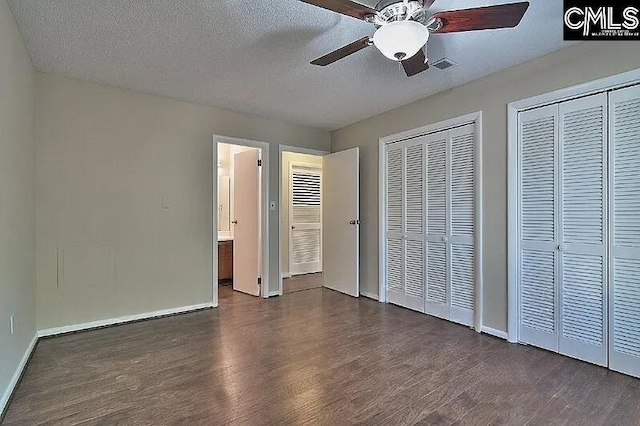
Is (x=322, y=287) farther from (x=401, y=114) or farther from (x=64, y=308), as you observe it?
(x=64, y=308)

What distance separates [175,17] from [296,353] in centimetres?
263

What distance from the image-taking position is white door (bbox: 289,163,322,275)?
258 inches

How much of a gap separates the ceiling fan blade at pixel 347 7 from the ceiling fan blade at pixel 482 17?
0.37 m

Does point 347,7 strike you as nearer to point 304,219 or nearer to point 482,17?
point 482,17

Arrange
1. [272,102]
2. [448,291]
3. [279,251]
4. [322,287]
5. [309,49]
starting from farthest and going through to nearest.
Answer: [322,287]
[279,251]
[272,102]
[448,291]
[309,49]

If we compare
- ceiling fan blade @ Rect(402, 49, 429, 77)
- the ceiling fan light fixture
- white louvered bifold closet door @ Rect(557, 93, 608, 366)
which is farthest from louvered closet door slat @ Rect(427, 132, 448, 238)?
the ceiling fan light fixture

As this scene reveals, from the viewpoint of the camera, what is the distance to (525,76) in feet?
9.95

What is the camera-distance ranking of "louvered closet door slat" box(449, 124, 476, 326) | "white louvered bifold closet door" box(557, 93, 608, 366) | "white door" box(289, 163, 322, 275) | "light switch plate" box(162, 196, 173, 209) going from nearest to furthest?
"white louvered bifold closet door" box(557, 93, 608, 366), "louvered closet door slat" box(449, 124, 476, 326), "light switch plate" box(162, 196, 173, 209), "white door" box(289, 163, 322, 275)

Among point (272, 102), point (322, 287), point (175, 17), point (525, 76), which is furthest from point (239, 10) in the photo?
point (322, 287)

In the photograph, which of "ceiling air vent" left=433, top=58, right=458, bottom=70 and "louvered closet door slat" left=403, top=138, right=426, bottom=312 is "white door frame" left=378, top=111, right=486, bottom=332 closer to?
"louvered closet door slat" left=403, top=138, right=426, bottom=312

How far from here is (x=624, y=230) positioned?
2.50m

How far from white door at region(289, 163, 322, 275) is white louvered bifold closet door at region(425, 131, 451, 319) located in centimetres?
315

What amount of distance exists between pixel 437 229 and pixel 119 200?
3.39 metres

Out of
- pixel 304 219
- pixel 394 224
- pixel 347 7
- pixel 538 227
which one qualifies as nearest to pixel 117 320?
pixel 394 224
